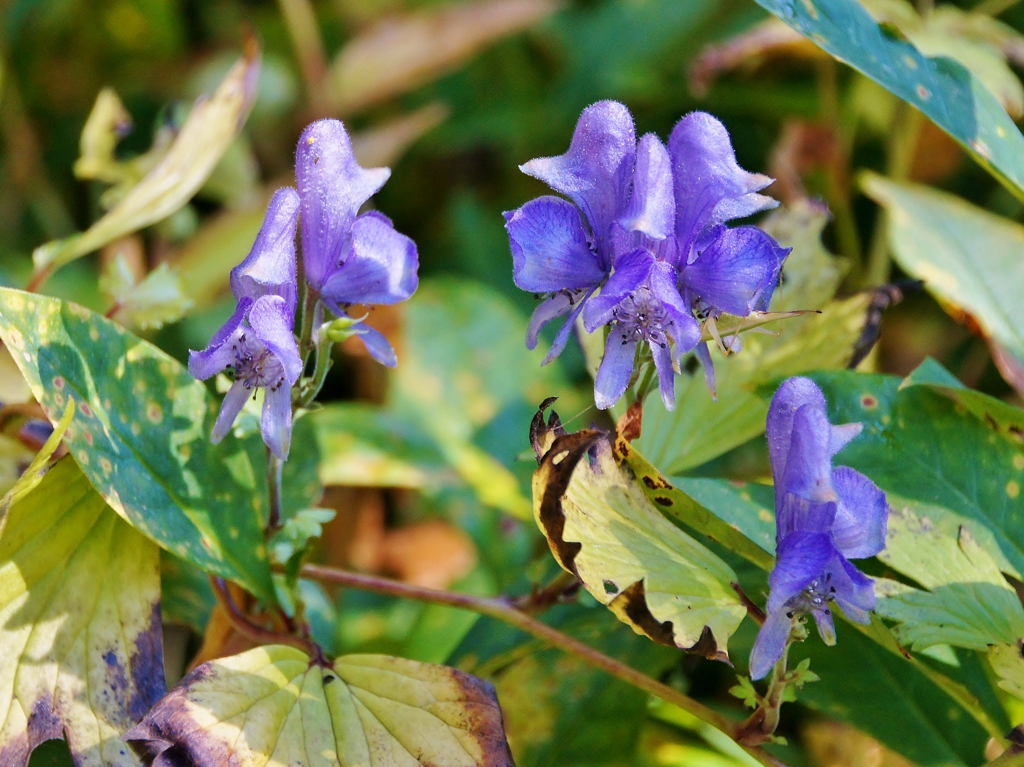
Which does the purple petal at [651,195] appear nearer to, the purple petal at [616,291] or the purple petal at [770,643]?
the purple petal at [616,291]

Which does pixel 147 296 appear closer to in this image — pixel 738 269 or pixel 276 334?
pixel 276 334

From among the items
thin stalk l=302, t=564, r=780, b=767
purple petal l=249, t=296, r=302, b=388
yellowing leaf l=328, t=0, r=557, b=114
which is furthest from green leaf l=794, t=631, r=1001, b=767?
yellowing leaf l=328, t=0, r=557, b=114

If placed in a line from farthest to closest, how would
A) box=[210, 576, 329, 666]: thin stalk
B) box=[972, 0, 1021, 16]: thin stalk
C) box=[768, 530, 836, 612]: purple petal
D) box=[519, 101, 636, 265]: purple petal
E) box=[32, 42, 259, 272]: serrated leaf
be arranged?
box=[972, 0, 1021, 16]: thin stalk < box=[32, 42, 259, 272]: serrated leaf < box=[210, 576, 329, 666]: thin stalk < box=[519, 101, 636, 265]: purple petal < box=[768, 530, 836, 612]: purple petal

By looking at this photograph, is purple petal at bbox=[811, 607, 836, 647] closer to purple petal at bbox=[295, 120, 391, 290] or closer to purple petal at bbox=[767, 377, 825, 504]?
purple petal at bbox=[767, 377, 825, 504]

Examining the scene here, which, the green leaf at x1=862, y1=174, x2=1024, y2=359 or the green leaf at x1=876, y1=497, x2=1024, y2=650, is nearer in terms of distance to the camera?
the green leaf at x1=876, y1=497, x2=1024, y2=650

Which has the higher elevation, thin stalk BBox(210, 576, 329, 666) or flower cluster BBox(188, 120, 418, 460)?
flower cluster BBox(188, 120, 418, 460)

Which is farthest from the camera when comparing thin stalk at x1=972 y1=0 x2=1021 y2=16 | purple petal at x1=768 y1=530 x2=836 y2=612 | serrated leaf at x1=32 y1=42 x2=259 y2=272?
thin stalk at x1=972 y1=0 x2=1021 y2=16

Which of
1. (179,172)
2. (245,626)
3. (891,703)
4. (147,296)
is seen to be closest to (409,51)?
(179,172)
